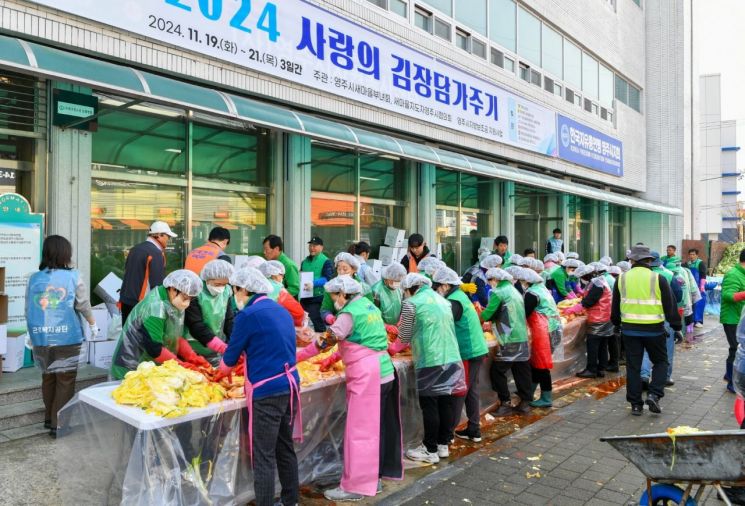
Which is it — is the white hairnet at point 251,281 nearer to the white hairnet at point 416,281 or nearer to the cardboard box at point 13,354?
the white hairnet at point 416,281

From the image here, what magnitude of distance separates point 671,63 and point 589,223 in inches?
358

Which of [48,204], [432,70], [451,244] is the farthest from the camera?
[451,244]

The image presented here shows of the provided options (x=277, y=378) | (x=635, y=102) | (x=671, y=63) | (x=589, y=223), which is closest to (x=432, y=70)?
(x=277, y=378)

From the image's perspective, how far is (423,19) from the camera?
476 inches

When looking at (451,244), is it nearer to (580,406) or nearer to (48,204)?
(580,406)

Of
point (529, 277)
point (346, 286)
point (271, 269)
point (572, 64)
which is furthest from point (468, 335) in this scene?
point (572, 64)

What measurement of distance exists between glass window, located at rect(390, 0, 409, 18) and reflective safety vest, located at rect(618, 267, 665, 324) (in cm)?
729

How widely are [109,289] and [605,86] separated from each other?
19356 millimetres

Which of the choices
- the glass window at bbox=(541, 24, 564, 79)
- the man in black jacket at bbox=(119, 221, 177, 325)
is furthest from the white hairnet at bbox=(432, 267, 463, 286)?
the glass window at bbox=(541, 24, 564, 79)

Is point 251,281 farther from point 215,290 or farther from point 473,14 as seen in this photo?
point 473,14

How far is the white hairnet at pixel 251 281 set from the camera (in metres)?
3.90

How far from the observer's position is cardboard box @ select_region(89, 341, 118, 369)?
660 cm

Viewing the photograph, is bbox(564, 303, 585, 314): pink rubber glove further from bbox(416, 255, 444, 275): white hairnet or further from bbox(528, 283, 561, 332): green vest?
bbox(416, 255, 444, 275): white hairnet

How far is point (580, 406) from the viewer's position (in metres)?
7.28
